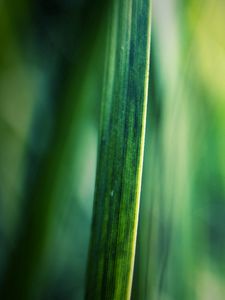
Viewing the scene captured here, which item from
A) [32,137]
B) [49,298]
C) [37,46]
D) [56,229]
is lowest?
[49,298]

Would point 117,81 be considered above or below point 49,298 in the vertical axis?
above

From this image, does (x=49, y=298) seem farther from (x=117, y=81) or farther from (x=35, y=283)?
(x=117, y=81)

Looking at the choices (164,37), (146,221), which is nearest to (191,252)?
(146,221)
